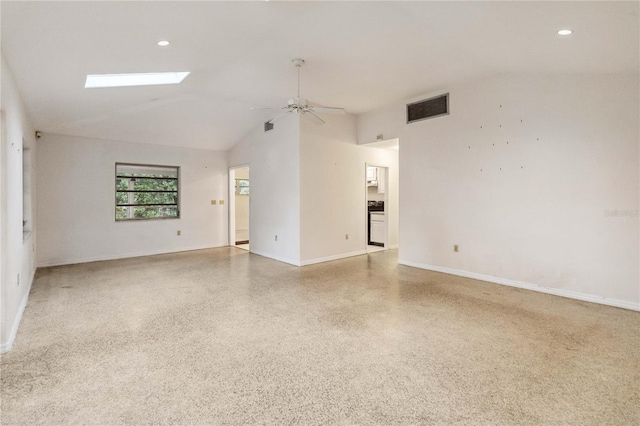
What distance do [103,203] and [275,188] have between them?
3.45 metres

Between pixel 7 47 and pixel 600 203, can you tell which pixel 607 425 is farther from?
pixel 7 47

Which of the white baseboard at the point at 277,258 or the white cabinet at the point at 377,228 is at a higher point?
the white cabinet at the point at 377,228

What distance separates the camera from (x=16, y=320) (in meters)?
3.07

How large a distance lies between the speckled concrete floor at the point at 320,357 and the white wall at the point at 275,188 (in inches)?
70.3

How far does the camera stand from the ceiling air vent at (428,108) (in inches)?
202

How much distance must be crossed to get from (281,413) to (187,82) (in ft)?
14.3

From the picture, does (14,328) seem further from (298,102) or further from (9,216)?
(298,102)

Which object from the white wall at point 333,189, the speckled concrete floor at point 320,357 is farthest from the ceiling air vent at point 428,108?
the speckled concrete floor at point 320,357

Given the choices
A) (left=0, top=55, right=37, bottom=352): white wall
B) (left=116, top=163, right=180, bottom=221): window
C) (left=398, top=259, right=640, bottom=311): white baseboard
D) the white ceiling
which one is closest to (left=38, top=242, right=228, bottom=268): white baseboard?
(left=116, top=163, right=180, bottom=221): window

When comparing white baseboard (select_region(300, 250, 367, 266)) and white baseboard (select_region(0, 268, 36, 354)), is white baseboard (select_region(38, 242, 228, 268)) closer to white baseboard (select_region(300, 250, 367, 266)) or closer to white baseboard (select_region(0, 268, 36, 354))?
white baseboard (select_region(0, 268, 36, 354))

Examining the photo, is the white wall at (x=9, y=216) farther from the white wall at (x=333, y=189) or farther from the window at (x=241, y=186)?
the window at (x=241, y=186)

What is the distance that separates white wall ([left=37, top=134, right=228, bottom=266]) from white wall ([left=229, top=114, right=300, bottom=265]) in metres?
1.32

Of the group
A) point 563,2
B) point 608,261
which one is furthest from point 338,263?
point 563,2

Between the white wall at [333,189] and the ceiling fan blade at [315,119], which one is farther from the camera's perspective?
the white wall at [333,189]
